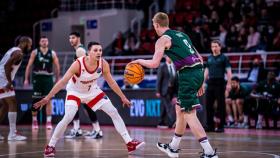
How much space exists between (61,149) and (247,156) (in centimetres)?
317

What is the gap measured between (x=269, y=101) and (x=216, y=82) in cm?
255

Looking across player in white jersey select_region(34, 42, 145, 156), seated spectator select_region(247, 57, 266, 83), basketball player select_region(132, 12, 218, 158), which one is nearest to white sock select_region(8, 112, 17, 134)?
player in white jersey select_region(34, 42, 145, 156)

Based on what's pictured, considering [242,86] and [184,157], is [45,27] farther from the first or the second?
[184,157]

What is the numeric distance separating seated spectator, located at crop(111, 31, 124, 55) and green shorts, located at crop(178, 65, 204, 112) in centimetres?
1443

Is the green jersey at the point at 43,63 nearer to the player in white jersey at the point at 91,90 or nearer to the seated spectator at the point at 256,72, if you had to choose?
the player in white jersey at the point at 91,90

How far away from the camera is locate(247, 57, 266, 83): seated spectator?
17781 millimetres

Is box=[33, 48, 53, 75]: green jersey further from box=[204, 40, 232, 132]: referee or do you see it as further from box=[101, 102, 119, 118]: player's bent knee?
box=[101, 102, 119, 118]: player's bent knee

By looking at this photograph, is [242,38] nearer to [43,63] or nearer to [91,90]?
[43,63]

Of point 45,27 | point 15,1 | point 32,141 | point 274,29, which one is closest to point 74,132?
point 32,141

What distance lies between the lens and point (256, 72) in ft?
59.4

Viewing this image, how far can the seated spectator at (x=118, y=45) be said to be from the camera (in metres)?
23.5

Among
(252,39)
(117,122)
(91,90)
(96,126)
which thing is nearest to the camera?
(117,122)

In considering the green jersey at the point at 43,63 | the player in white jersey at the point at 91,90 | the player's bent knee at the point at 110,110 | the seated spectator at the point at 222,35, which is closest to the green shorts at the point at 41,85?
the green jersey at the point at 43,63

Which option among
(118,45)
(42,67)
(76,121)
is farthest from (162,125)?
(118,45)
